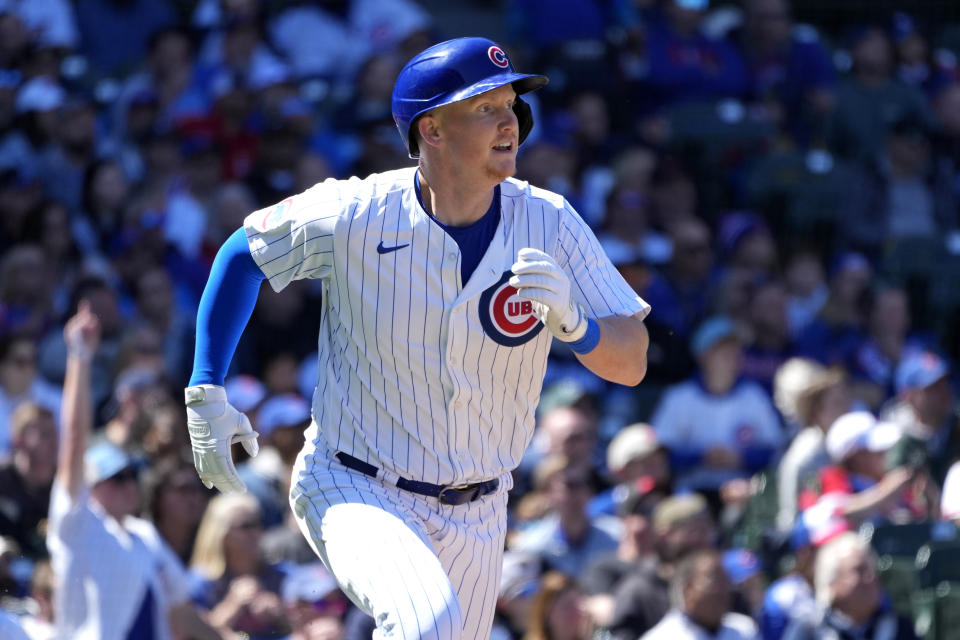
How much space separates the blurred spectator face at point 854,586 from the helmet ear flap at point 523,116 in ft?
8.86

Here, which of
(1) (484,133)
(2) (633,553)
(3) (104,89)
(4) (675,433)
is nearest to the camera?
(1) (484,133)

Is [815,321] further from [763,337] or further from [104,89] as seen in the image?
[104,89]

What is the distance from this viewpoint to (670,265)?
29.3 feet

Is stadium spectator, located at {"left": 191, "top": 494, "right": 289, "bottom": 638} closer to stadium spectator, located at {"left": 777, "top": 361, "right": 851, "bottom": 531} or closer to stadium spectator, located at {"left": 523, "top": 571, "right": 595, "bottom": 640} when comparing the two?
stadium spectator, located at {"left": 523, "top": 571, "right": 595, "bottom": 640}

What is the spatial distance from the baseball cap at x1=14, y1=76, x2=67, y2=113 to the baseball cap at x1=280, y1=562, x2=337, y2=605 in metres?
4.16

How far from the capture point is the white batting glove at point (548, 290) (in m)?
3.35

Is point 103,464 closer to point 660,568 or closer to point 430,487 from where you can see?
point 660,568

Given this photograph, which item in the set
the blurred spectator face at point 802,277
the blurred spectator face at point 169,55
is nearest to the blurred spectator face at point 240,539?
the blurred spectator face at point 169,55

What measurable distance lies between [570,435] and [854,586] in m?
1.55

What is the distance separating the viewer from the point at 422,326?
11.8 ft

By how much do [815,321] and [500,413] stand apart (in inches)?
217

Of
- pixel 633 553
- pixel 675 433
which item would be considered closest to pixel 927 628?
pixel 633 553

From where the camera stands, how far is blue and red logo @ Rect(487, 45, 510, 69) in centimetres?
360

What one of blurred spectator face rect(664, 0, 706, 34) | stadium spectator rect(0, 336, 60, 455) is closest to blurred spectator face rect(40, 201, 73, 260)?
stadium spectator rect(0, 336, 60, 455)
